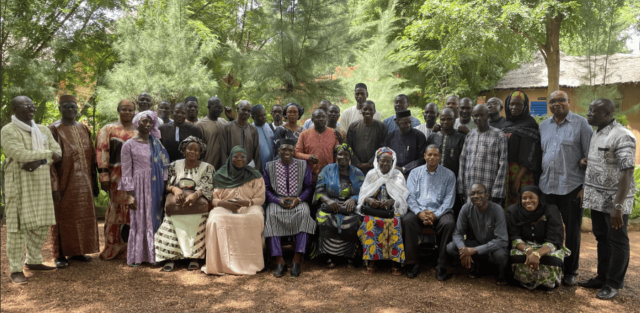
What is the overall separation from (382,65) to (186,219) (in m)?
10.4

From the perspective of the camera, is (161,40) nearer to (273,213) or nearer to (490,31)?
(273,213)

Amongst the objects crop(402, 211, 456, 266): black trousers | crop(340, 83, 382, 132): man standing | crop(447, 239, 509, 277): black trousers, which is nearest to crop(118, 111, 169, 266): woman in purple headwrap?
crop(340, 83, 382, 132): man standing

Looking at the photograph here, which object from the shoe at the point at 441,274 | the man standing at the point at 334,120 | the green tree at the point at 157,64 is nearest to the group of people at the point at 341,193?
the shoe at the point at 441,274

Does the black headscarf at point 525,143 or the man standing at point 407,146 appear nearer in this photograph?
the black headscarf at point 525,143

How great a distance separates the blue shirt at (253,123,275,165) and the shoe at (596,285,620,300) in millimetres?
4394

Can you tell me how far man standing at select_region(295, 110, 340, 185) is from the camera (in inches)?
233

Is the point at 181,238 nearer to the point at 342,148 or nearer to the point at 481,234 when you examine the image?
the point at 342,148

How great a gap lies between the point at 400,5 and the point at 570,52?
42.5 feet

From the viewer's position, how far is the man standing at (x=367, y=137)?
5934 millimetres

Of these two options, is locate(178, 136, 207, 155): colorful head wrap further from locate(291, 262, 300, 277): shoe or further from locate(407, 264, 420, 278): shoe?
locate(407, 264, 420, 278): shoe

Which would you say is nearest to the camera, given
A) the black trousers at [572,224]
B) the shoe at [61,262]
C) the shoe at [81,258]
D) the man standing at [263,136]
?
the black trousers at [572,224]

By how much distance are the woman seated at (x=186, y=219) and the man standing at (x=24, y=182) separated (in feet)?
4.34

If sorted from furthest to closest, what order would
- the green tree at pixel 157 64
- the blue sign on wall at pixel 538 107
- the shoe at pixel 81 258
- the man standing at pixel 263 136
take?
the blue sign on wall at pixel 538 107
the green tree at pixel 157 64
the man standing at pixel 263 136
the shoe at pixel 81 258

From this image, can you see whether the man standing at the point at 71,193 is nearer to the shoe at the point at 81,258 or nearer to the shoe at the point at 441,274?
the shoe at the point at 81,258
